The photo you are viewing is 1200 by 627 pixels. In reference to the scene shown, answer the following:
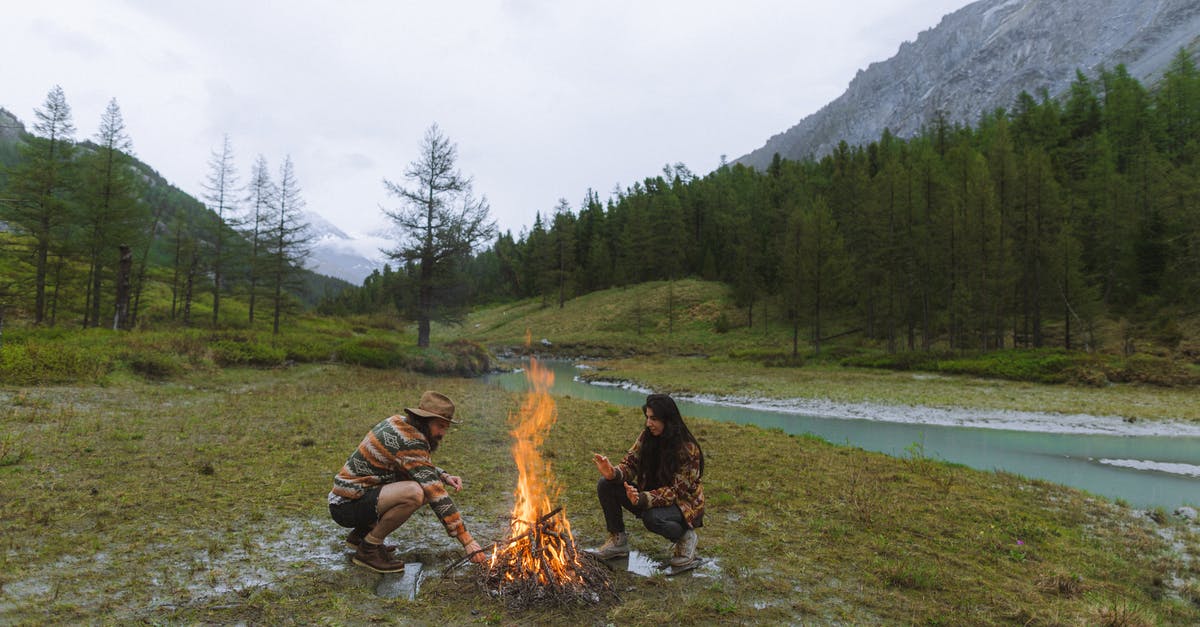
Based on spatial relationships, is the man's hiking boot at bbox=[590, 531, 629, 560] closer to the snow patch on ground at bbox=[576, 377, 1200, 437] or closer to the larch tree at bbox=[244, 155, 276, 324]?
the snow patch on ground at bbox=[576, 377, 1200, 437]

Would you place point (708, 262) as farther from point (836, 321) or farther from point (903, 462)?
point (903, 462)

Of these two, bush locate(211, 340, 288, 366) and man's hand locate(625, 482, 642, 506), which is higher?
bush locate(211, 340, 288, 366)

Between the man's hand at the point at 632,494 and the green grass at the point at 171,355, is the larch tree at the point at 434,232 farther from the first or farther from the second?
the man's hand at the point at 632,494

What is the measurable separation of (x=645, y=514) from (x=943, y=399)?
23793mm

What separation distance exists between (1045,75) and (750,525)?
7788 inches

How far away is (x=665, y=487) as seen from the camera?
19.4 feet

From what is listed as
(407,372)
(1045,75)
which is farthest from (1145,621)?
(1045,75)

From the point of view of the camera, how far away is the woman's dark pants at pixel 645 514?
231 inches

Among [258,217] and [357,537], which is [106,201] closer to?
[258,217]

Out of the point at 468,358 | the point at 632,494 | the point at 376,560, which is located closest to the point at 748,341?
the point at 468,358

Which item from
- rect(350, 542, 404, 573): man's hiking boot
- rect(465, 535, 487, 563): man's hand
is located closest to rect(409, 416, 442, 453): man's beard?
rect(465, 535, 487, 563): man's hand

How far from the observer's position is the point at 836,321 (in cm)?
5978

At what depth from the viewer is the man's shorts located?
18.2ft

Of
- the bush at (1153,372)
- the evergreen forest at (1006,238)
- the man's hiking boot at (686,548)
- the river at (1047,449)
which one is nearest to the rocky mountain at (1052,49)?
the evergreen forest at (1006,238)
